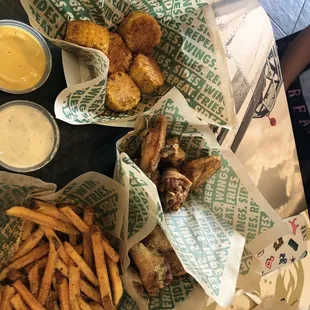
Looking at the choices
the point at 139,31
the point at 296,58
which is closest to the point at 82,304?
the point at 139,31

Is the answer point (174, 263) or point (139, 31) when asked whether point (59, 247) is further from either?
point (139, 31)

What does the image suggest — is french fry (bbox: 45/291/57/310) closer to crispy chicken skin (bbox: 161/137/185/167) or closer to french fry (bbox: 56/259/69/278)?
french fry (bbox: 56/259/69/278)

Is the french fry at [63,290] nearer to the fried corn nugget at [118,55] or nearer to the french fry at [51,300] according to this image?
the french fry at [51,300]

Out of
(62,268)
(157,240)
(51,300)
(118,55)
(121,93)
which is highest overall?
(118,55)

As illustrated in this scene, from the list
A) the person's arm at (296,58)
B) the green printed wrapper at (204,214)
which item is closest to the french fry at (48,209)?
the green printed wrapper at (204,214)

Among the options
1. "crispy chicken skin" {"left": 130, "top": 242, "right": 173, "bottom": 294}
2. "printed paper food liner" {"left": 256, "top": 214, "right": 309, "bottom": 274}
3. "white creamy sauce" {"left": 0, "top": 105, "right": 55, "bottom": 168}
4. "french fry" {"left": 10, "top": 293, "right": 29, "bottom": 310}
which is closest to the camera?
"french fry" {"left": 10, "top": 293, "right": 29, "bottom": 310}

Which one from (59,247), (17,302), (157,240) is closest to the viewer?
(17,302)

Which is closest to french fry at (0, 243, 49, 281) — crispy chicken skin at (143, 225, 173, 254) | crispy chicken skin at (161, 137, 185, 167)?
crispy chicken skin at (143, 225, 173, 254)
